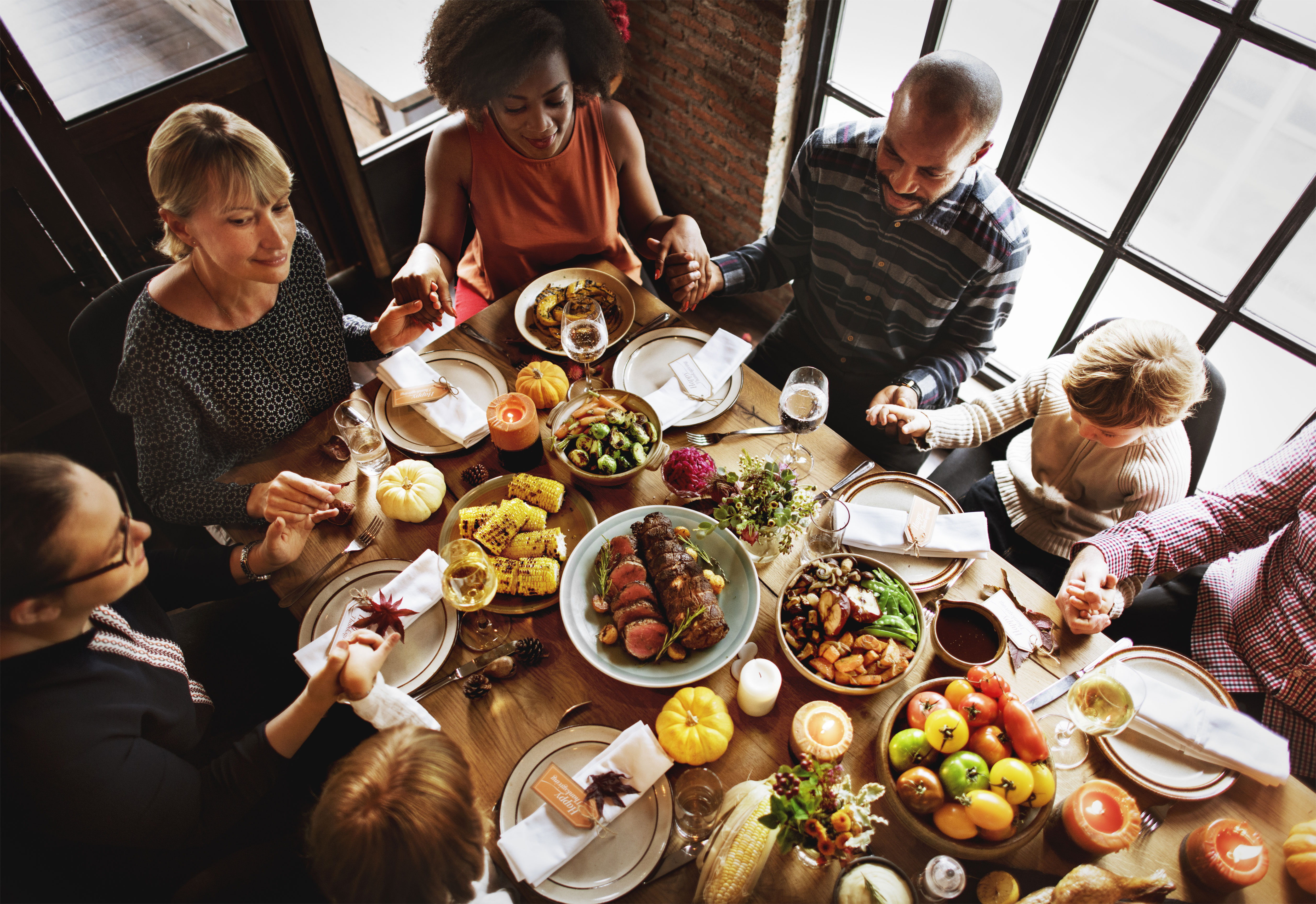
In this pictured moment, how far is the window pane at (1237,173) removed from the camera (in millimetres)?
2354

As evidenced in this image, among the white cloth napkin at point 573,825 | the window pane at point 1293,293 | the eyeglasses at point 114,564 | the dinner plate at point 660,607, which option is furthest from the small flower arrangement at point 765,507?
the window pane at point 1293,293

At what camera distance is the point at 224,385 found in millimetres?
2025

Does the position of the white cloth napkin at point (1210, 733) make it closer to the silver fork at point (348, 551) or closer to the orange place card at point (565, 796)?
the orange place card at point (565, 796)

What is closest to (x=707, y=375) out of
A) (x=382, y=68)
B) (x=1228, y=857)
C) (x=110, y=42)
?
(x=1228, y=857)

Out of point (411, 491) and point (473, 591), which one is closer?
point (473, 591)

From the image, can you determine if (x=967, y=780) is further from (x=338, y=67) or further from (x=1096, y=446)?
(x=338, y=67)

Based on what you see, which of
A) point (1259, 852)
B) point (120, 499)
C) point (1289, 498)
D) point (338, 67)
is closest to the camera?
point (1259, 852)

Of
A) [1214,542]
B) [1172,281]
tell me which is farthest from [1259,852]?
[1172,281]

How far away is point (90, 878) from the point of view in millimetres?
1554

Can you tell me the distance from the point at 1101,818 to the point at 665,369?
1547mm

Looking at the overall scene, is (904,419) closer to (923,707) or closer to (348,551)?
(923,707)

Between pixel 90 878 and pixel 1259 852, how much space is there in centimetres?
240

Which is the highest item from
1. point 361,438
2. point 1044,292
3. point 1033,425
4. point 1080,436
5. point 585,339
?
point 585,339

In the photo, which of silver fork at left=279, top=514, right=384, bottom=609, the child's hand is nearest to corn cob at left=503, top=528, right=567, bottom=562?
silver fork at left=279, top=514, right=384, bottom=609
